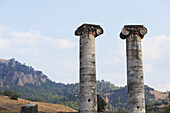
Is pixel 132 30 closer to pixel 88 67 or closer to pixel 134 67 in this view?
pixel 134 67

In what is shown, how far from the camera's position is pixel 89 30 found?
16.5m

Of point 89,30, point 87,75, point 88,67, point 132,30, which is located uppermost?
point 132,30

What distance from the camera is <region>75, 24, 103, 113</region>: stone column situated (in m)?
15.6

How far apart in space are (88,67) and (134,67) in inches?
131

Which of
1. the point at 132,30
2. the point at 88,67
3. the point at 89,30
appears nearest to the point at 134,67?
the point at 132,30

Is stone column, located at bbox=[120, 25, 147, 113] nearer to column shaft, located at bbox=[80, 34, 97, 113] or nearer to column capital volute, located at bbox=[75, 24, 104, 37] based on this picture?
column capital volute, located at bbox=[75, 24, 104, 37]

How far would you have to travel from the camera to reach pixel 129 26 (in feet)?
56.5

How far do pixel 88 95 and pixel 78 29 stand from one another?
191 inches

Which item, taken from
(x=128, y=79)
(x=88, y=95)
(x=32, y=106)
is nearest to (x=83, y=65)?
(x=88, y=95)

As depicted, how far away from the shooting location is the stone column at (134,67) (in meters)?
16.1

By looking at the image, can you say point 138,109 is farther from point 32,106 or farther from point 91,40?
point 32,106

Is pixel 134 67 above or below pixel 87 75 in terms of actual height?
above

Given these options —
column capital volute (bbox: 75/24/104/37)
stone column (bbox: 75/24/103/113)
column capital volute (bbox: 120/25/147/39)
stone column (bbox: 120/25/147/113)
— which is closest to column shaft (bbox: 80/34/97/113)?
stone column (bbox: 75/24/103/113)

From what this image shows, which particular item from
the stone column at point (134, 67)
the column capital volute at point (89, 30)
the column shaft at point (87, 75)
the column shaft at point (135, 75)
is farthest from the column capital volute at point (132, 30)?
the column shaft at point (87, 75)
